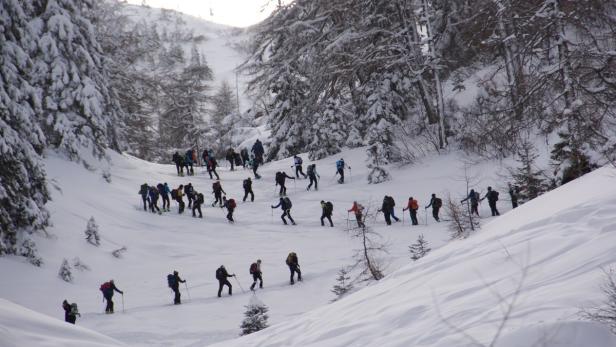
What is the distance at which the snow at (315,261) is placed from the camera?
15.8ft

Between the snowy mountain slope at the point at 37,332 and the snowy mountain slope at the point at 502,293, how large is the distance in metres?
2.10

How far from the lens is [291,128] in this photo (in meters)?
31.5

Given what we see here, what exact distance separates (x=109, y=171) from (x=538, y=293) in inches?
959

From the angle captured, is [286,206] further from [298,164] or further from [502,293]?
[502,293]

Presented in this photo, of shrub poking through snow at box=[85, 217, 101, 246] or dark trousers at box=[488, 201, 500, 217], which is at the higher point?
shrub poking through snow at box=[85, 217, 101, 246]

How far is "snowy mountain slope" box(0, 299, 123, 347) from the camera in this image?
6.10 metres

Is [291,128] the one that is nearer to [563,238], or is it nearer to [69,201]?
[69,201]

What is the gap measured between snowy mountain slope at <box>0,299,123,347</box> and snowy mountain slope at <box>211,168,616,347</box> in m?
2.10

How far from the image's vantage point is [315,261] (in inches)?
647

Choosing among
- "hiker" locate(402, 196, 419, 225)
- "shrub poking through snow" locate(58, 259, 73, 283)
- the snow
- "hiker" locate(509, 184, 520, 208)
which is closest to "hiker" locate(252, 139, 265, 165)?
the snow

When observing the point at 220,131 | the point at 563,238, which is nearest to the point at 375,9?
the point at 563,238

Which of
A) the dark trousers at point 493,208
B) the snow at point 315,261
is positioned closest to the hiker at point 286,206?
the snow at point 315,261

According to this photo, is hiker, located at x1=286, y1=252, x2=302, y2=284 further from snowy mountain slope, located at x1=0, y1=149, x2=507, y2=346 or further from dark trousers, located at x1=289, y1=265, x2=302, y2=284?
snowy mountain slope, located at x1=0, y1=149, x2=507, y2=346

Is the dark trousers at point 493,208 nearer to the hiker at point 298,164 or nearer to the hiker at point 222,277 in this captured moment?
the hiker at point 222,277
